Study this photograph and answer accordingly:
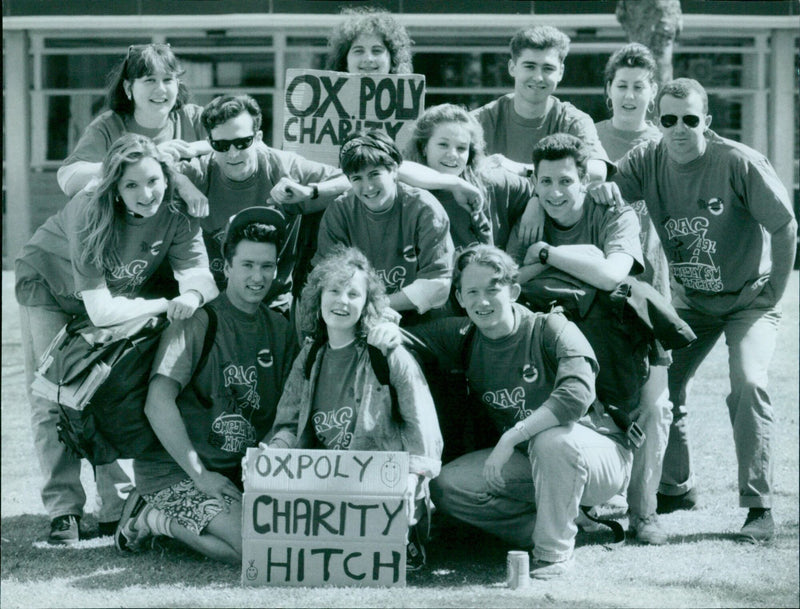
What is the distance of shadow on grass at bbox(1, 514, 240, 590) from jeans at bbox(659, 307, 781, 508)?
2432 mm

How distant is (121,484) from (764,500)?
320 centimetres

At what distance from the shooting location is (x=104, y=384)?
5.13 meters

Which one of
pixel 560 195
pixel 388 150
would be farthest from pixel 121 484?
pixel 560 195

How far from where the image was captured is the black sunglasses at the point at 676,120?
18.1ft

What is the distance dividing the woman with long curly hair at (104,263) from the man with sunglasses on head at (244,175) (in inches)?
9.7

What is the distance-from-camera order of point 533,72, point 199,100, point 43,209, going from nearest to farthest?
point 533,72, point 199,100, point 43,209

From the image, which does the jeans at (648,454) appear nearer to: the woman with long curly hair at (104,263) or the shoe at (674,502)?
the shoe at (674,502)

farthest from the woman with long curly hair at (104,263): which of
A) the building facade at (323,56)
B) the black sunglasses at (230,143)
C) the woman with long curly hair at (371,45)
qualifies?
the building facade at (323,56)

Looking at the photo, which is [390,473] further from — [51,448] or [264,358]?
[51,448]

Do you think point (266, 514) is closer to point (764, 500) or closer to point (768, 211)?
point (764, 500)

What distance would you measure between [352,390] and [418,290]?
1.87 ft

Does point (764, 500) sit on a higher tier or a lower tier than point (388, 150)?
lower

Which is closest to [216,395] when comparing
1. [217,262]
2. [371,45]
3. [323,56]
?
[217,262]

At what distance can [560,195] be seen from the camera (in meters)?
5.24
